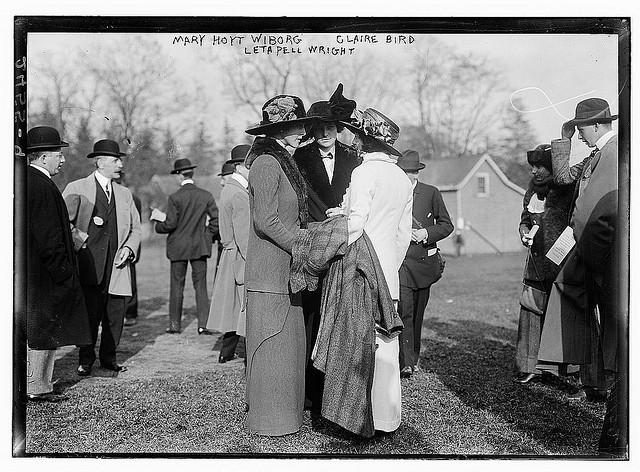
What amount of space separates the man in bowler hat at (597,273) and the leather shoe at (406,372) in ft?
4.25

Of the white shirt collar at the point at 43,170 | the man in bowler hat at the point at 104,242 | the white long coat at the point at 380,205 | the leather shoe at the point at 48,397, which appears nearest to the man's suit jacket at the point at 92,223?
the man in bowler hat at the point at 104,242

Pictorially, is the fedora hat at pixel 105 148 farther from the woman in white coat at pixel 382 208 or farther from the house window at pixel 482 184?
the house window at pixel 482 184

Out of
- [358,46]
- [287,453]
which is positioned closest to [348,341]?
Answer: [287,453]

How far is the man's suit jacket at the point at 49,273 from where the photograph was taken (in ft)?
16.7

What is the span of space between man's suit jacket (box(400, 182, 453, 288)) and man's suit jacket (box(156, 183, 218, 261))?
3.30 m

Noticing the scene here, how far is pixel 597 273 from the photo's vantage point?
5.09 metres

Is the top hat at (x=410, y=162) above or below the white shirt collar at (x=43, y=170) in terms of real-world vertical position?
above

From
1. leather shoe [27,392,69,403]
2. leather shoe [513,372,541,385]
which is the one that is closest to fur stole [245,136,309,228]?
leather shoe [27,392,69,403]

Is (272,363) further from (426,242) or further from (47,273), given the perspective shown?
(426,242)

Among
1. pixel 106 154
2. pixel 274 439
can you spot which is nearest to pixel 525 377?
pixel 274 439

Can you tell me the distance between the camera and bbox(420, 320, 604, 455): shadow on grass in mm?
4969

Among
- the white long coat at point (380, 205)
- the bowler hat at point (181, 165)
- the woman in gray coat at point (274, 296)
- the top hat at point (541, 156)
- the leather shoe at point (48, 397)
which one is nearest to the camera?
the white long coat at point (380, 205)

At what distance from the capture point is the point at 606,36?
495 cm

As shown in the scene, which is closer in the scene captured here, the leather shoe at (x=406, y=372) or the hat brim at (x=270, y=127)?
the hat brim at (x=270, y=127)
